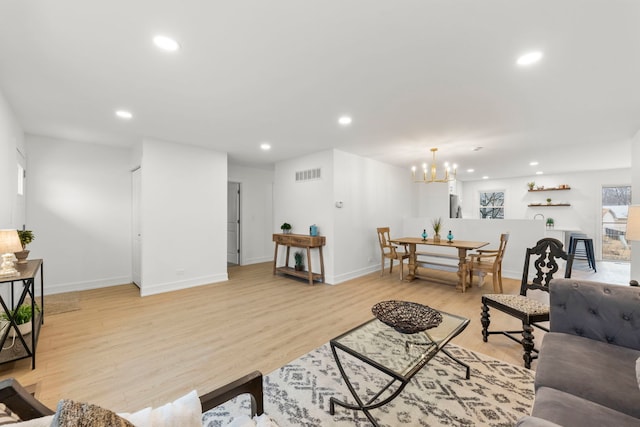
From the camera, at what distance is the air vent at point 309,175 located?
5312 millimetres

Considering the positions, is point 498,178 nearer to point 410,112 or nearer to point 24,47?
point 410,112

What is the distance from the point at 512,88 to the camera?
2617mm

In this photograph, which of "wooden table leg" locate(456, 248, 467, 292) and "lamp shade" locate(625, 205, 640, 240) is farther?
"wooden table leg" locate(456, 248, 467, 292)

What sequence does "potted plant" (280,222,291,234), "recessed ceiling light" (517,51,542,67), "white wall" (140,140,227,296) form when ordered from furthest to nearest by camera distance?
1. "potted plant" (280,222,291,234)
2. "white wall" (140,140,227,296)
3. "recessed ceiling light" (517,51,542,67)

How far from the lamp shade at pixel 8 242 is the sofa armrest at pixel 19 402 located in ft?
7.12

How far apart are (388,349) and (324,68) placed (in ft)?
7.44

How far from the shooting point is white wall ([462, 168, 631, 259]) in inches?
291

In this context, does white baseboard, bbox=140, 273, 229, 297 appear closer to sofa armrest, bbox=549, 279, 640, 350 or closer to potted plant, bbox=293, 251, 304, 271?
potted plant, bbox=293, 251, 304, 271

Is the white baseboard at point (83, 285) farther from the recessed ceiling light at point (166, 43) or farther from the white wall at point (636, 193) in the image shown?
the white wall at point (636, 193)

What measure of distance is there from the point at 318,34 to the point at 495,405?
9.28ft

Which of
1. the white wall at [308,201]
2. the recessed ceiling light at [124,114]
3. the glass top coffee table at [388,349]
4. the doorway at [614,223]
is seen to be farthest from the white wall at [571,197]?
the recessed ceiling light at [124,114]

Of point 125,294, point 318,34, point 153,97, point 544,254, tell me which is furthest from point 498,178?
point 125,294

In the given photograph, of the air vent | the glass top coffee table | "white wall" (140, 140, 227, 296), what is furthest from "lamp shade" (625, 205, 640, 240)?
"white wall" (140, 140, 227, 296)

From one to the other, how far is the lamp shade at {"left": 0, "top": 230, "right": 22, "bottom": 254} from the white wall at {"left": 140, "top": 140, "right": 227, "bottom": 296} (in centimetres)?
196
